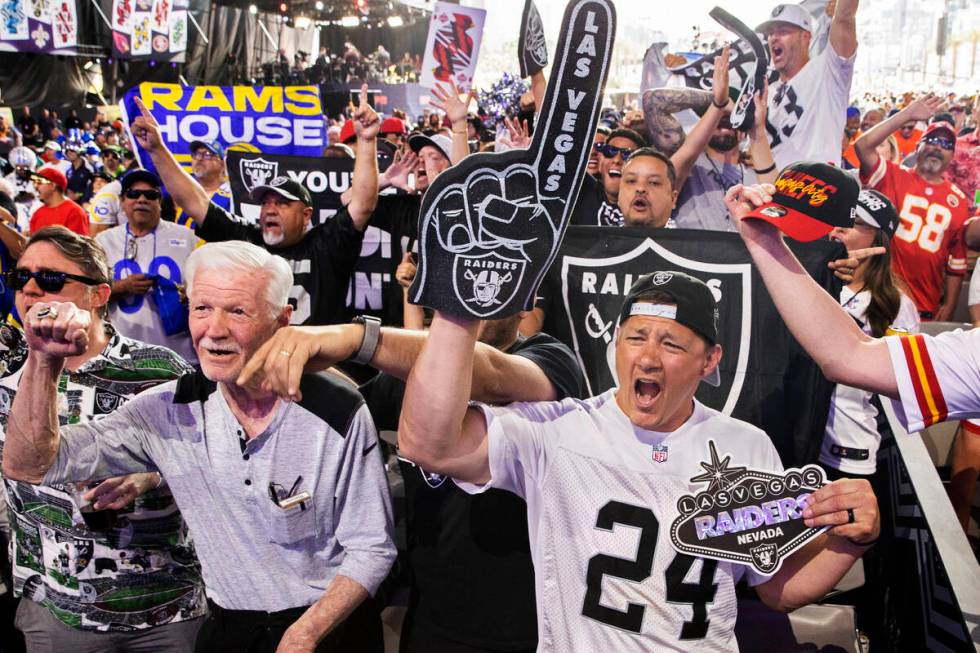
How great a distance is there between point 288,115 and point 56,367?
215 inches

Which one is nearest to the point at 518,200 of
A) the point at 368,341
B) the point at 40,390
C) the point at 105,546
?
the point at 368,341

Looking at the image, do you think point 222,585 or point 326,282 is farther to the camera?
point 326,282

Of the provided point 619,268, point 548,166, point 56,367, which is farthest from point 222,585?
point 619,268

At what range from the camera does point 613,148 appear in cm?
601

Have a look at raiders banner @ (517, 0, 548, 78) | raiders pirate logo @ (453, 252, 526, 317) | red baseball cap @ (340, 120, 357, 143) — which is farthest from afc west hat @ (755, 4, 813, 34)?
raiders pirate logo @ (453, 252, 526, 317)

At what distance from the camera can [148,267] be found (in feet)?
16.7

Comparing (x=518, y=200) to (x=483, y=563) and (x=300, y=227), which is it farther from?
(x=300, y=227)

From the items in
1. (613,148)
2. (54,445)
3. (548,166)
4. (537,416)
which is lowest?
(54,445)

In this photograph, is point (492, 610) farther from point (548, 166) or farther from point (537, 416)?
point (548, 166)

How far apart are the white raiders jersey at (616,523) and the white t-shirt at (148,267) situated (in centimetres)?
317

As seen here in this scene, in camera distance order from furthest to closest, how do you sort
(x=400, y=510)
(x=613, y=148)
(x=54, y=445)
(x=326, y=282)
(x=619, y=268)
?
1. (x=613, y=148)
2. (x=326, y=282)
3. (x=400, y=510)
4. (x=619, y=268)
5. (x=54, y=445)

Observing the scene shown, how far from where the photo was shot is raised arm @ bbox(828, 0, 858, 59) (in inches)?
204

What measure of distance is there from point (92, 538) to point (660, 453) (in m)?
1.80

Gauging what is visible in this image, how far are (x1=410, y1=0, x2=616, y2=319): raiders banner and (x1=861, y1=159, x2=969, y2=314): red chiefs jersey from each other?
534 centimetres
